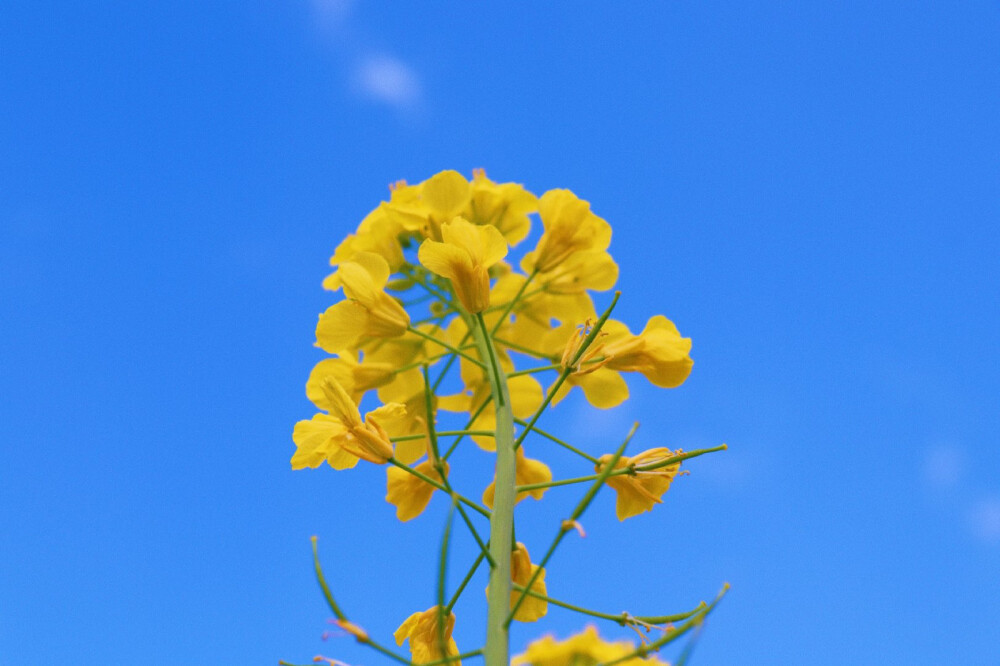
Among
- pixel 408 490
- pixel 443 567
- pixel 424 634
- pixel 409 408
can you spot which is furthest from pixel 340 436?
pixel 443 567

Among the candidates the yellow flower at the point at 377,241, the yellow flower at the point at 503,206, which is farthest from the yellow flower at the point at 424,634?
the yellow flower at the point at 503,206

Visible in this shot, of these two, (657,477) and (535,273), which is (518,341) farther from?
(657,477)

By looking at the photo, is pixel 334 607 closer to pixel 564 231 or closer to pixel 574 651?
pixel 574 651

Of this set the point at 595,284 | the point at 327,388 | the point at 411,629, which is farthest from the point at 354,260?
the point at 411,629

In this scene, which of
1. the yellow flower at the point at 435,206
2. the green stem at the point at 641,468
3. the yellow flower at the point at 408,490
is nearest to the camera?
the green stem at the point at 641,468

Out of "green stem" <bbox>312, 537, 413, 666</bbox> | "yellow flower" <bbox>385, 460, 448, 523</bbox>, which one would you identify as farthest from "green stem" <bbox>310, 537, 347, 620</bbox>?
"yellow flower" <bbox>385, 460, 448, 523</bbox>

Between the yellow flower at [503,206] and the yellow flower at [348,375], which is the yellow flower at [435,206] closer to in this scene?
the yellow flower at [503,206]
